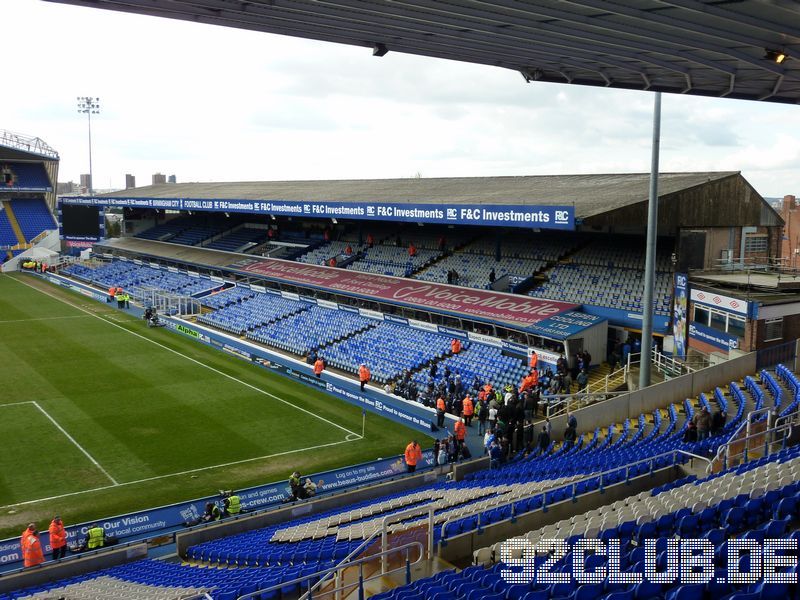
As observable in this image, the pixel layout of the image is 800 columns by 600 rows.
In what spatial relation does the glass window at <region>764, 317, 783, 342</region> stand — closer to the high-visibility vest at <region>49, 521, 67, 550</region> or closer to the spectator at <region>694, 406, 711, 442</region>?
the spectator at <region>694, 406, 711, 442</region>

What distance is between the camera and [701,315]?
851 inches

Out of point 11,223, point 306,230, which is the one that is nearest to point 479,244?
point 306,230

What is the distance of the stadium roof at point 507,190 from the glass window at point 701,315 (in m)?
4.39

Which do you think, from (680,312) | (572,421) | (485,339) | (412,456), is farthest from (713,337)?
(412,456)

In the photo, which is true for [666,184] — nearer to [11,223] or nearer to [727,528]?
[727,528]

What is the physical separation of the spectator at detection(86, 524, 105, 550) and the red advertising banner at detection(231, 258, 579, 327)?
1627cm

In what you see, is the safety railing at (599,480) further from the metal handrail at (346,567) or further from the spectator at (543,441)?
the spectator at (543,441)

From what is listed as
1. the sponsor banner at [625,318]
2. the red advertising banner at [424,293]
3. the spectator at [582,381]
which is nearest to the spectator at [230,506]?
the spectator at [582,381]

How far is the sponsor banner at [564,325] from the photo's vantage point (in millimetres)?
24398

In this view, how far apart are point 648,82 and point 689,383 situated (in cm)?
933

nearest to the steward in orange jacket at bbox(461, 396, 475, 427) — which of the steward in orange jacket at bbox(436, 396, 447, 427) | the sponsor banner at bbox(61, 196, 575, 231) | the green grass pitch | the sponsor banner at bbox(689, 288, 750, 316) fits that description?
the steward in orange jacket at bbox(436, 396, 447, 427)

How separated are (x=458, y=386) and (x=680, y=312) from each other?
7.67 meters

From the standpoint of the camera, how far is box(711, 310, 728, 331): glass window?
20312 millimetres

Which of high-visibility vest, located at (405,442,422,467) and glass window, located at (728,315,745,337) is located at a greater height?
glass window, located at (728,315,745,337)
